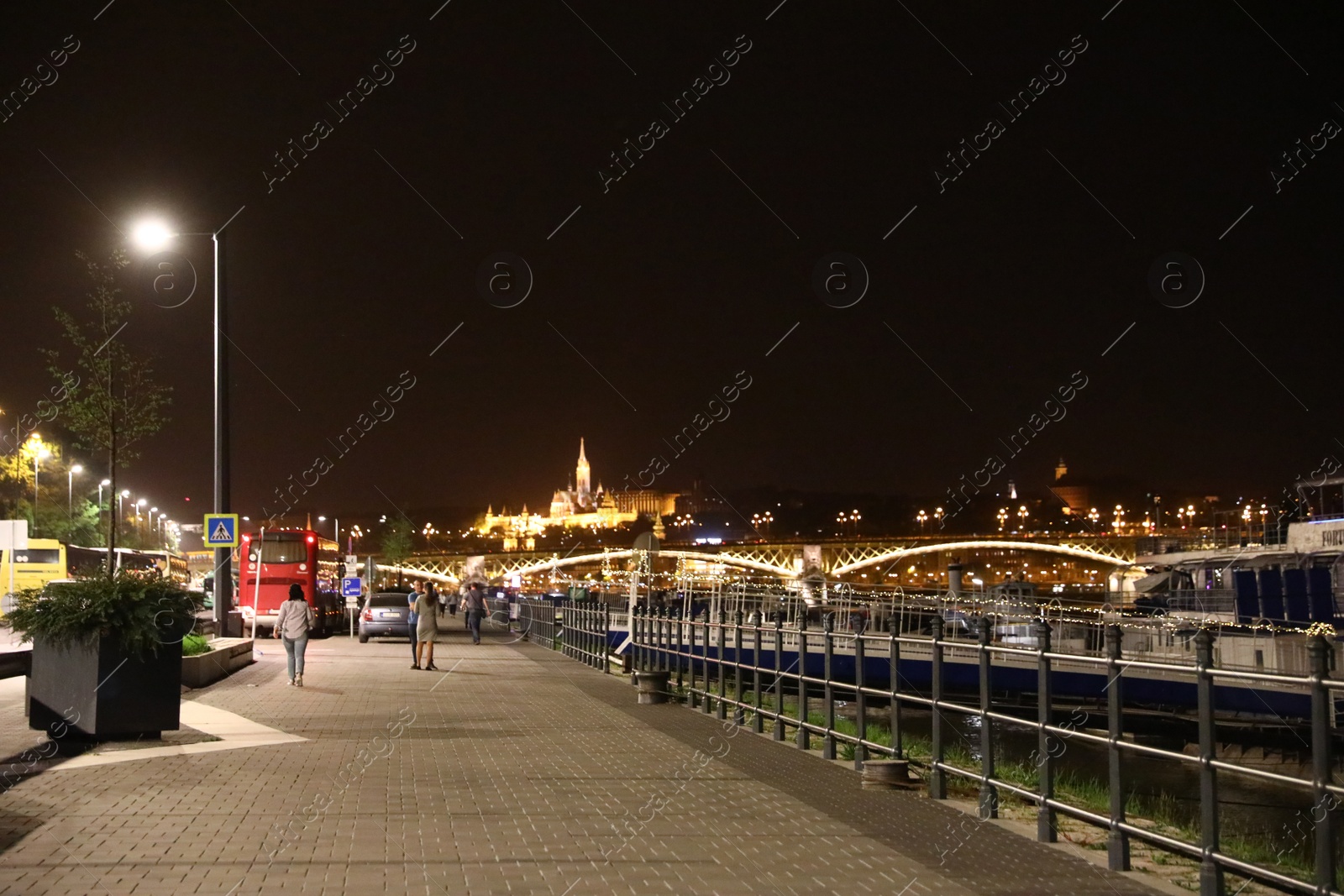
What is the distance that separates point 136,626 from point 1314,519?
43.9 metres

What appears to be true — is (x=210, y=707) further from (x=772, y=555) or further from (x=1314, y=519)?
(x=772, y=555)

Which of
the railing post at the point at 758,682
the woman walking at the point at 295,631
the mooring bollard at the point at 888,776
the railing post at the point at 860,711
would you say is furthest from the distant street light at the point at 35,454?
the mooring bollard at the point at 888,776

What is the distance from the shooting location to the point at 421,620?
29047 millimetres

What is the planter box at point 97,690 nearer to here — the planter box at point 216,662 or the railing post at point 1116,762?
the planter box at point 216,662

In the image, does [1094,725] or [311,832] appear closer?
[311,832]

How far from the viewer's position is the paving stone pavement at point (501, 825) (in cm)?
799

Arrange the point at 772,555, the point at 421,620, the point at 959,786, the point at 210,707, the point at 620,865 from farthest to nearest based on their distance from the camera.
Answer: the point at 772,555, the point at 421,620, the point at 210,707, the point at 959,786, the point at 620,865

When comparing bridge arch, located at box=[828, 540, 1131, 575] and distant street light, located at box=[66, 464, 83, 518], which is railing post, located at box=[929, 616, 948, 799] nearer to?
distant street light, located at box=[66, 464, 83, 518]

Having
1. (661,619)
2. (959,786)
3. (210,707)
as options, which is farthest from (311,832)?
(661,619)

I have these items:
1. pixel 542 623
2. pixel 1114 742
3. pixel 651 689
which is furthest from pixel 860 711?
pixel 542 623

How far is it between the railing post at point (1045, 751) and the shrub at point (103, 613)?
29.5 ft

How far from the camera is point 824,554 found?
Answer: 13225 cm

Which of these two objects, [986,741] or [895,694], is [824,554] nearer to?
[895,694]

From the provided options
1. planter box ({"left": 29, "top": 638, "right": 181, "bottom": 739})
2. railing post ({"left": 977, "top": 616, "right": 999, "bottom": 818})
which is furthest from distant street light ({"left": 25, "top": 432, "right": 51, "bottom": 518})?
railing post ({"left": 977, "top": 616, "right": 999, "bottom": 818})
